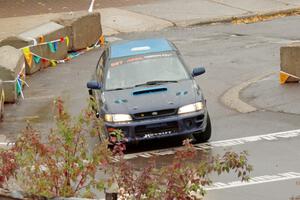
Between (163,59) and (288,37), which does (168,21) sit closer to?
(288,37)

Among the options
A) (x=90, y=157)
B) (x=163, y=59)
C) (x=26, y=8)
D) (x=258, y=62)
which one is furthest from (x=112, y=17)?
(x=90, y=157)

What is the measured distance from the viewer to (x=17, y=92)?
66.2 ft

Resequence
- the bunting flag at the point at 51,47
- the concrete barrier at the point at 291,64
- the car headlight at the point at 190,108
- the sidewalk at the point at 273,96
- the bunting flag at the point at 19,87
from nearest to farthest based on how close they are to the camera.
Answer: the car headlight at the point at 190,108
the sidewalk at the point at 273,96
the concrete barrier at the point at 291,64
the bunting flag at the point at 19,87
the bunting flag at the point at 51,47

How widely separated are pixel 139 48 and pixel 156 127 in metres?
2.58

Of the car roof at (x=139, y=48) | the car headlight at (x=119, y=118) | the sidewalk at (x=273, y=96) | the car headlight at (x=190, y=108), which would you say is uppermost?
the car roof at (x=139, y=48)

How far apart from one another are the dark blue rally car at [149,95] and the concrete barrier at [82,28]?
30.1 feet

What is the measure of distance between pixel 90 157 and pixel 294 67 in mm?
11153

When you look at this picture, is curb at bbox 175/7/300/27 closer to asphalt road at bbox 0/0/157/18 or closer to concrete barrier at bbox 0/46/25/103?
asphalt road at bbox 0/0/157/18

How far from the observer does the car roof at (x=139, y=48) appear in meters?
16.1

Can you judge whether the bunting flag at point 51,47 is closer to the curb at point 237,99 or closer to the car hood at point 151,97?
the curb at point 237,99

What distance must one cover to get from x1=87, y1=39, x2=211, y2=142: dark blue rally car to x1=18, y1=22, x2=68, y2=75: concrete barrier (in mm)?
7076

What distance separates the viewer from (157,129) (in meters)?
14.2

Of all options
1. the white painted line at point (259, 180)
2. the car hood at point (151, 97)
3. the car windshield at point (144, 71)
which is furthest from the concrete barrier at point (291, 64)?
the white painted line at point (259, 180)

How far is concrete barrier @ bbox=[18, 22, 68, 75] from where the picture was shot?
75.8ft
